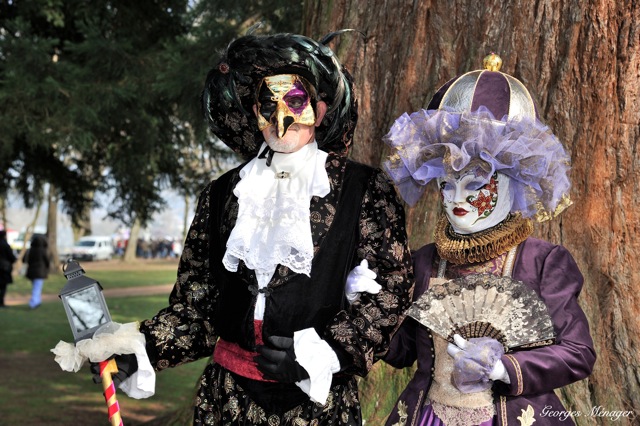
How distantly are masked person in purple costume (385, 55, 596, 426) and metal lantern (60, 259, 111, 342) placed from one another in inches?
42.4

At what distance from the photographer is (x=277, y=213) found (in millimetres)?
2684

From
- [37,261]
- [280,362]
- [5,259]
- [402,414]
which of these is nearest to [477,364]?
[402,414]

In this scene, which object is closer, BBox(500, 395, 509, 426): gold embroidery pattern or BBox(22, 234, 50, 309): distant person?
BBox(500, 395, 509, 426): gold embroidery pattern

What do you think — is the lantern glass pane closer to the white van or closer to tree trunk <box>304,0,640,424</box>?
tree trunk <box>304,0,640,424</box>

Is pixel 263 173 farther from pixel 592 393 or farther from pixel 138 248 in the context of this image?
pixel 138 248

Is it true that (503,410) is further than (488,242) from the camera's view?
No

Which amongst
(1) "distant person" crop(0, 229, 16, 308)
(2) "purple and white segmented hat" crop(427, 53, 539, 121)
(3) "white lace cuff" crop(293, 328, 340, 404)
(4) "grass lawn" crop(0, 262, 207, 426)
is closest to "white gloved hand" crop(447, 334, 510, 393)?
(3) "white lace cuff" crop(293, 328, 340, 404)

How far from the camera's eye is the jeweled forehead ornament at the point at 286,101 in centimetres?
267

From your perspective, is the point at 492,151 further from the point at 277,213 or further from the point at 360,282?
the point at 277,213

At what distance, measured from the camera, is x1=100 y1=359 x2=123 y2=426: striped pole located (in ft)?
8.61

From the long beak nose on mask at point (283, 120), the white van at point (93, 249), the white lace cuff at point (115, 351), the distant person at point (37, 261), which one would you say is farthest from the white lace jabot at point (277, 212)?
the white van at point (93, 249)

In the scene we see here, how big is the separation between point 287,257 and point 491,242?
683 millimetres

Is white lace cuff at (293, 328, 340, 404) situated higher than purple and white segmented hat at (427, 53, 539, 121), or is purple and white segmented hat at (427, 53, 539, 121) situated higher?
purple and white segmented hat at (427, 53, 539, 121)

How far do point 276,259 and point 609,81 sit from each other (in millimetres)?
1987
